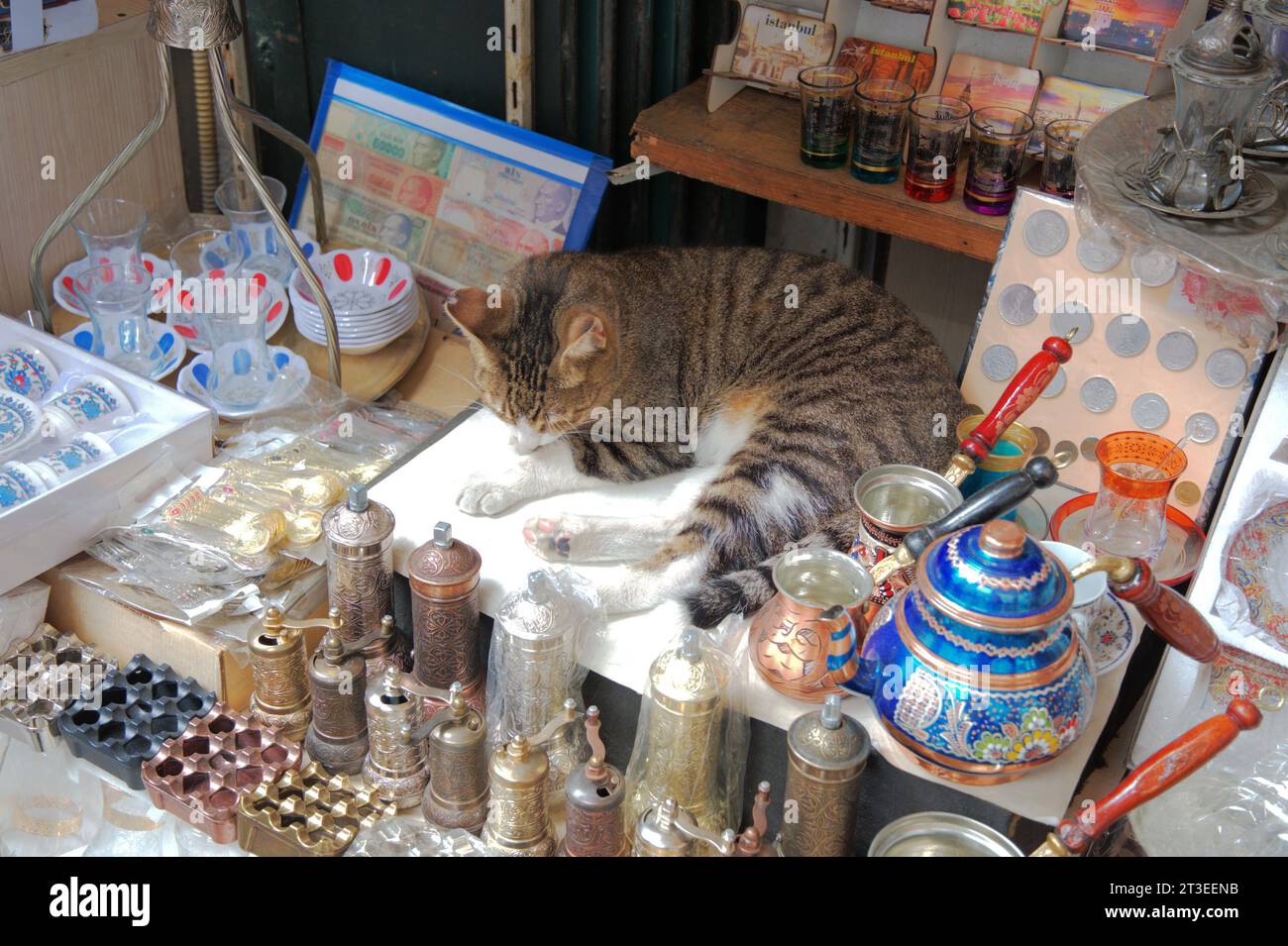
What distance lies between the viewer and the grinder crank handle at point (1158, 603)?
0.97 meters

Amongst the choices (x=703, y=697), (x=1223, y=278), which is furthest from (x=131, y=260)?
(x=1223, y=278)

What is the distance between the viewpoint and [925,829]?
104 centimetres

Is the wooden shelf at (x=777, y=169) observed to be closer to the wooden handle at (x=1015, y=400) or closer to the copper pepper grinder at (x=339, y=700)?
the wooden handle at (x=1015, y=400)

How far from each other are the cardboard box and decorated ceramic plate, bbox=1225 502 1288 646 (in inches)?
40.5

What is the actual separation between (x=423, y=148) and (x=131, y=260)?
488mm

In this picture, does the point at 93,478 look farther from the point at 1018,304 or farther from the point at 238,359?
the point at 1018,304

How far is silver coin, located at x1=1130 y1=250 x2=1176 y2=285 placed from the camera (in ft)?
4.44

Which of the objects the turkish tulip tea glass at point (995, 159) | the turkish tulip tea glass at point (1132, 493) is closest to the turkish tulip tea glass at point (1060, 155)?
the turkish tulip tea glass at point (995, 159)

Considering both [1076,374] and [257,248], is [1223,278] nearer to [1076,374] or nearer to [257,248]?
[1076,374]

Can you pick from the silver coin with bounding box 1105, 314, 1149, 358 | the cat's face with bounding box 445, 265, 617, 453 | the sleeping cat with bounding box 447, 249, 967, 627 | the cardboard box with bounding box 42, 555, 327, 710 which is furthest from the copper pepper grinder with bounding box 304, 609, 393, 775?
the silver coin with bounding box 1105, 314, 1149, 358

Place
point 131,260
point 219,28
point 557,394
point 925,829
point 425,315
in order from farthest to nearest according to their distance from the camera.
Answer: point 425,315, point 131,260, point 557,394, point 219,28, point 925,829

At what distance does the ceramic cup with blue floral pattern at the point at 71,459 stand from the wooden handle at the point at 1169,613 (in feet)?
3.84

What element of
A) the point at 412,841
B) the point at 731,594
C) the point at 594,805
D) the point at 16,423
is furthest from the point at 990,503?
the point at 16,423

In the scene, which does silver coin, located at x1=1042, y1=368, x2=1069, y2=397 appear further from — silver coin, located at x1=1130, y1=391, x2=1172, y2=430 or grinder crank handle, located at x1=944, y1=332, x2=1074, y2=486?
grinder crank handle, located at x1=944, y1=332, x2=1074, y2=486
